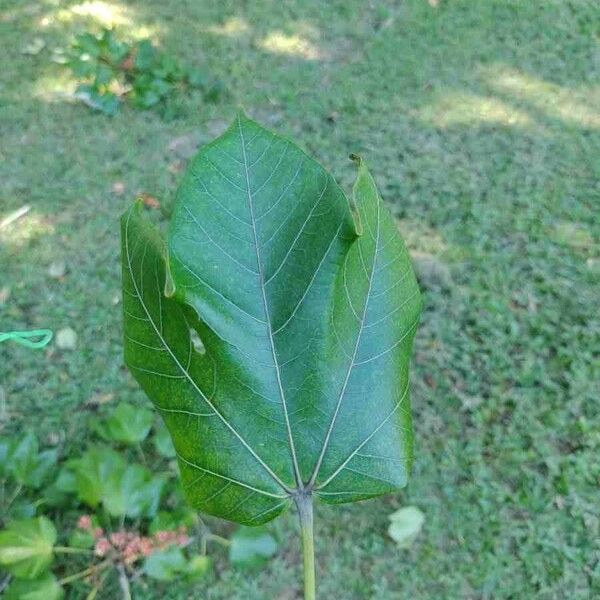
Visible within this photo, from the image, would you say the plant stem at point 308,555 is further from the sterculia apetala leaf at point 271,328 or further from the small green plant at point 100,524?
→ the small green plant at point 100,524

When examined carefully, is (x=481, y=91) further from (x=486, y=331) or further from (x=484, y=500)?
(x=484, y=500)

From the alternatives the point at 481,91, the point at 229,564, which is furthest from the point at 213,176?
the point at 481,91

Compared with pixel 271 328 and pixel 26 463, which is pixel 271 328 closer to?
pixel 271 328

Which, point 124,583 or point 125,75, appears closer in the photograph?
point 124,583

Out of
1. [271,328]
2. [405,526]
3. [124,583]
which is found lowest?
[124,583]

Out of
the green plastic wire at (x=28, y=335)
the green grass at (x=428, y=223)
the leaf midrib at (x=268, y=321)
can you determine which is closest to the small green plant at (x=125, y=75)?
the green grass at (x=428, y=223)

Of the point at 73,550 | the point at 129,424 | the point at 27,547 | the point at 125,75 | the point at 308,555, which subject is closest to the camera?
the point at 308,555

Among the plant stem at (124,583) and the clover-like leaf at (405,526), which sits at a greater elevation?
the clover-like leaf at (405,526)

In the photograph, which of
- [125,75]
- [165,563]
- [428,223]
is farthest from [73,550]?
[125,75]
